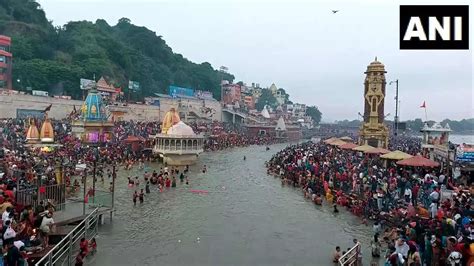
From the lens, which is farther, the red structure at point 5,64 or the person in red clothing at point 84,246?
the red structure at point 5,64

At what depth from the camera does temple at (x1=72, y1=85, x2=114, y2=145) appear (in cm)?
3547

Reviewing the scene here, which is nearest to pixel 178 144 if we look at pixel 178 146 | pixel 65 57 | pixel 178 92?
pixel 178 146

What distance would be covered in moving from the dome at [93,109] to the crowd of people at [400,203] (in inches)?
635

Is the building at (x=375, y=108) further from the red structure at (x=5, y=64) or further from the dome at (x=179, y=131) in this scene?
the red structure at (x=5, y=64)

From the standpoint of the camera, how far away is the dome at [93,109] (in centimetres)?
3594

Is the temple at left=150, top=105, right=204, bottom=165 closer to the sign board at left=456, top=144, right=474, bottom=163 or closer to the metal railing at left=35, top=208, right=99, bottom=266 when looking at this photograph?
the metal railing at left=35, top=208, right=99, bottom=266

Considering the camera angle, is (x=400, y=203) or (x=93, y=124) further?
(x=93, y=124)

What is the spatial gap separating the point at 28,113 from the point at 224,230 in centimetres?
3219

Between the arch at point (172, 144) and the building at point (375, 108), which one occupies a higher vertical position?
the building at point (375, 108)

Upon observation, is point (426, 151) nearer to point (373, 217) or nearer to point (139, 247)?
point (373, 217)

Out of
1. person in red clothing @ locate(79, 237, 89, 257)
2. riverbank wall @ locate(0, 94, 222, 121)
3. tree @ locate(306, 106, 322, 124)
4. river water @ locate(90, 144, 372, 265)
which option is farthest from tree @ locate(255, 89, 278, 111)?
person in red clothing @ locate(79, 237, 89, 257)

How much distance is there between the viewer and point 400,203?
16281 mm

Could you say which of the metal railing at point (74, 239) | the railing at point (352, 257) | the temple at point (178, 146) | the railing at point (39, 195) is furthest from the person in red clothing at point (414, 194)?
the temple at point (178, 146)

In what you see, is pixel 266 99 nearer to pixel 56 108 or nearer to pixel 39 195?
pixel 56 108
